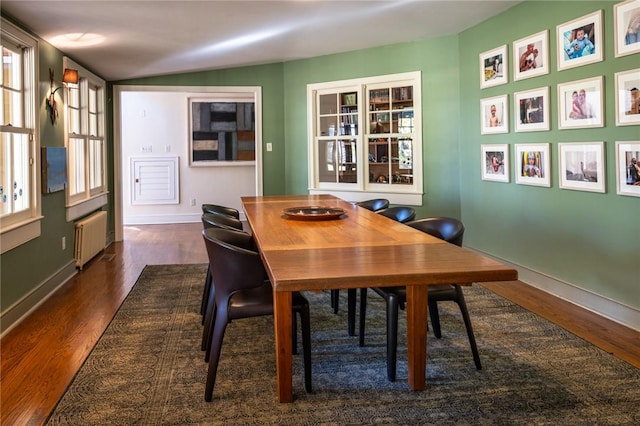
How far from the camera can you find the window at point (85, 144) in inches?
202

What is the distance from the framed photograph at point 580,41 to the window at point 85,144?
4581 millimetres

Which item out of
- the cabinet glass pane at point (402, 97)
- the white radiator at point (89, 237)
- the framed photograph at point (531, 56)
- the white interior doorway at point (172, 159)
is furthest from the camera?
the white interior doorway at point (172, 159)

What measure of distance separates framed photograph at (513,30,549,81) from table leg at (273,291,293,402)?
10.5ft

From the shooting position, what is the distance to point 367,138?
20.2 feet

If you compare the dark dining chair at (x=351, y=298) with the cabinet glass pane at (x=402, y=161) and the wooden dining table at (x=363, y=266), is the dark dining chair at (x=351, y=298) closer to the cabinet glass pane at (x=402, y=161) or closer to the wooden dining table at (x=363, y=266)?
the wooden dining table at (x=363, y=266)

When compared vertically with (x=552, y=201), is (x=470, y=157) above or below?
above

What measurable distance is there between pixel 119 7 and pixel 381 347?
10.3 ft

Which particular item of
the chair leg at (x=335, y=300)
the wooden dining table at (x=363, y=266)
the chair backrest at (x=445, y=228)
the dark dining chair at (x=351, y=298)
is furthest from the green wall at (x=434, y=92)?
the wooden dining table at (x=363, y=266)

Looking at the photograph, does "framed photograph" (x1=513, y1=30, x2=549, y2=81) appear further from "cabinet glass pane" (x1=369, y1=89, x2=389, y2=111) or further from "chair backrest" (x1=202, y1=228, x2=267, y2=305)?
"chair backrest" (x1=202, y1=228, x2=267, y2=305)

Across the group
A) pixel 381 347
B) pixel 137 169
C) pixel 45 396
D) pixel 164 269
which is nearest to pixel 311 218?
pixel 381 347

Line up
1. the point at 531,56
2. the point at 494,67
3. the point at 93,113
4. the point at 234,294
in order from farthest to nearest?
the point at 93,113 → the point at 494,67 → the point at 531,56 → the point at 234,294

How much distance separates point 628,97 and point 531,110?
1.03 metres

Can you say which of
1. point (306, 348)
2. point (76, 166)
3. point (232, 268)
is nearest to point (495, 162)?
point (306, 348)

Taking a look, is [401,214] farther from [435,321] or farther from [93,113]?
[93,113]
